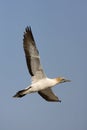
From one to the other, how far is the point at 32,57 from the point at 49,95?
2.26 m

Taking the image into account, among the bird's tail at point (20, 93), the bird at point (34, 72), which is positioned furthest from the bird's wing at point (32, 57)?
the bird's tail at point (20, 93)

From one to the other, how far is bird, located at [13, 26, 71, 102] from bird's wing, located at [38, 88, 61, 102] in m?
0.08

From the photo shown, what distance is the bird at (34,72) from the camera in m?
23.0

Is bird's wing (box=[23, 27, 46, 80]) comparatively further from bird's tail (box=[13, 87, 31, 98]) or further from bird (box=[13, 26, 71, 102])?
bird's tail (box=[13, 87, 31, 98])

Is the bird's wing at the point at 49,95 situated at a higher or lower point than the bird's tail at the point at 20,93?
lower

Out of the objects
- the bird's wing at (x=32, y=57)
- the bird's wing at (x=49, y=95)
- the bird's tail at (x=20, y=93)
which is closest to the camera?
the bird's tail at (x=20, y=93)

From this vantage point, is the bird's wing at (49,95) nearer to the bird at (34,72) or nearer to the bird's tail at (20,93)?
the bird at (34,72)

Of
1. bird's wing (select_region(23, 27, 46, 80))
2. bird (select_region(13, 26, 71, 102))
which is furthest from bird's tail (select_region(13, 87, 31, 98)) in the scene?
bird's wing (select_region(23, 27, 46, 80))

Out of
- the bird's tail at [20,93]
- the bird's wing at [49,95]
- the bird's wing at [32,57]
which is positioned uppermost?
the bird's wing at [32,57]

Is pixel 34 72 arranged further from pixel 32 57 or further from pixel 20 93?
pixel 20 93

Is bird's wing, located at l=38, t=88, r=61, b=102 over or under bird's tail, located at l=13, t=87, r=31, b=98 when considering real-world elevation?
under

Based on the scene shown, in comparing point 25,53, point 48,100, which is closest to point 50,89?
point 48,100

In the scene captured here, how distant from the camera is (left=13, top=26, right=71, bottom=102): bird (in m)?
23.0

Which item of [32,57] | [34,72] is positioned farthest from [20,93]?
[32,57]
